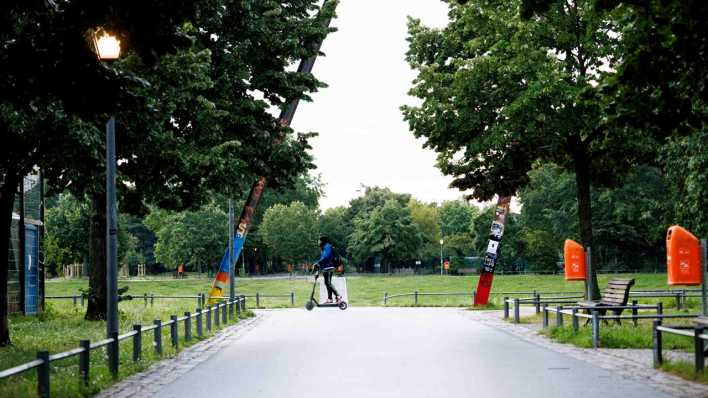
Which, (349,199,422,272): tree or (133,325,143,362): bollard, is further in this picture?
(349,199,422,272): tree

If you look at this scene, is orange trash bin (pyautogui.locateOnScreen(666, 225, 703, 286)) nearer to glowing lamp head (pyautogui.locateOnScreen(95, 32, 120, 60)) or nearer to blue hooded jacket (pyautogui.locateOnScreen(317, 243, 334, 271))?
glowing lamp head (pyautogui.locateOnScreen(95, 32, 120, 60))

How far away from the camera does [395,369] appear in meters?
13.7

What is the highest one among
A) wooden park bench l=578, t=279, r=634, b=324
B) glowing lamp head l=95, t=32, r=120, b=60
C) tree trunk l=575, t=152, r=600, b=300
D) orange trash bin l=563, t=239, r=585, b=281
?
glowing lamp head l=95, t=32, r=120, b=60

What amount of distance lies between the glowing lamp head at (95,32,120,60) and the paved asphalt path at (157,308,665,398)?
4376 mm

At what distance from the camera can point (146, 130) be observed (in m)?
19.8

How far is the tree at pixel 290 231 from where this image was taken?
315 ft

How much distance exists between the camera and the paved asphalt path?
11.1 m

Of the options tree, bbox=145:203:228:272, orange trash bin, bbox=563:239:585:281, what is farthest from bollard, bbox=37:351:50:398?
tree, bbox=145:203:228:272

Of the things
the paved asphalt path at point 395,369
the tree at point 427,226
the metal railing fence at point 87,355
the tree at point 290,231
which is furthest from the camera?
the tree at point 427,226

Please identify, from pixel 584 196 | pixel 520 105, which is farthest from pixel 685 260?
pixel 584 196

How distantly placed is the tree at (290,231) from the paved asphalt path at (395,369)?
7373 cm

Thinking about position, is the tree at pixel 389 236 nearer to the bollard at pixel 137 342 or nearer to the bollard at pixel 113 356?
the bollard at pixel 137 342

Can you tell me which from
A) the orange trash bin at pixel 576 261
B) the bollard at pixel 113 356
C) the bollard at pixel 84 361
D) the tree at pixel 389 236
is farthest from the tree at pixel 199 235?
the bollard at pixel 84 361

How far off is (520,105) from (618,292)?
243 inches
